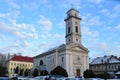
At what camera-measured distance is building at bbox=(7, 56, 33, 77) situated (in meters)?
98.8

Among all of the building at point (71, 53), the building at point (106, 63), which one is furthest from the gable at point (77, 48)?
the building at point (106, 63)

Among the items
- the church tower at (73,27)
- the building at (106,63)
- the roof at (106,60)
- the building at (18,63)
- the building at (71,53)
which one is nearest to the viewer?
the building at (71,53)

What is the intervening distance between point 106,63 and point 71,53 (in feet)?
56.6

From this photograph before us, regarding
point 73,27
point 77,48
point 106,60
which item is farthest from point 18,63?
point 77,48

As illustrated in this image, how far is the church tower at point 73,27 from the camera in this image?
213 ft

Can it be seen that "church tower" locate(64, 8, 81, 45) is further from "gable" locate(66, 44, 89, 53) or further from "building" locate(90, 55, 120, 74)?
"building" locate(90, 55, 120, 74)

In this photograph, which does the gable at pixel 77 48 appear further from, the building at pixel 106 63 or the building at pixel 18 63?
the building at pixel 18 63

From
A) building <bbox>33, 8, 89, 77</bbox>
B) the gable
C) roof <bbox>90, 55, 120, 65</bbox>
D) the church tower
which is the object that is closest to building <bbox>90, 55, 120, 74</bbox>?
roof <bbox>90, 55, 120, 65</bbox>

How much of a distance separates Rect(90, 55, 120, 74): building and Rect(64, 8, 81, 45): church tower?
14.8m

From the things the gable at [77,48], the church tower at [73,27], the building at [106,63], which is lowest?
the building at [106,63]

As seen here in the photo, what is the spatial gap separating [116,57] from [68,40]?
2430 cm

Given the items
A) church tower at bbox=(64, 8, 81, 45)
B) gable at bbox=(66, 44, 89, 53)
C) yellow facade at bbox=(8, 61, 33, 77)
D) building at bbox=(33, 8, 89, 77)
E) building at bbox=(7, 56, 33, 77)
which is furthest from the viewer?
building at bbox=(7, 56, 33, 77)

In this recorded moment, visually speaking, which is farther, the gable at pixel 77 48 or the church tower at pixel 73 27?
the church tower at pixel 73 27

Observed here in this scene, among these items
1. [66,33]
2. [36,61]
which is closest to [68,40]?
[66,33]
